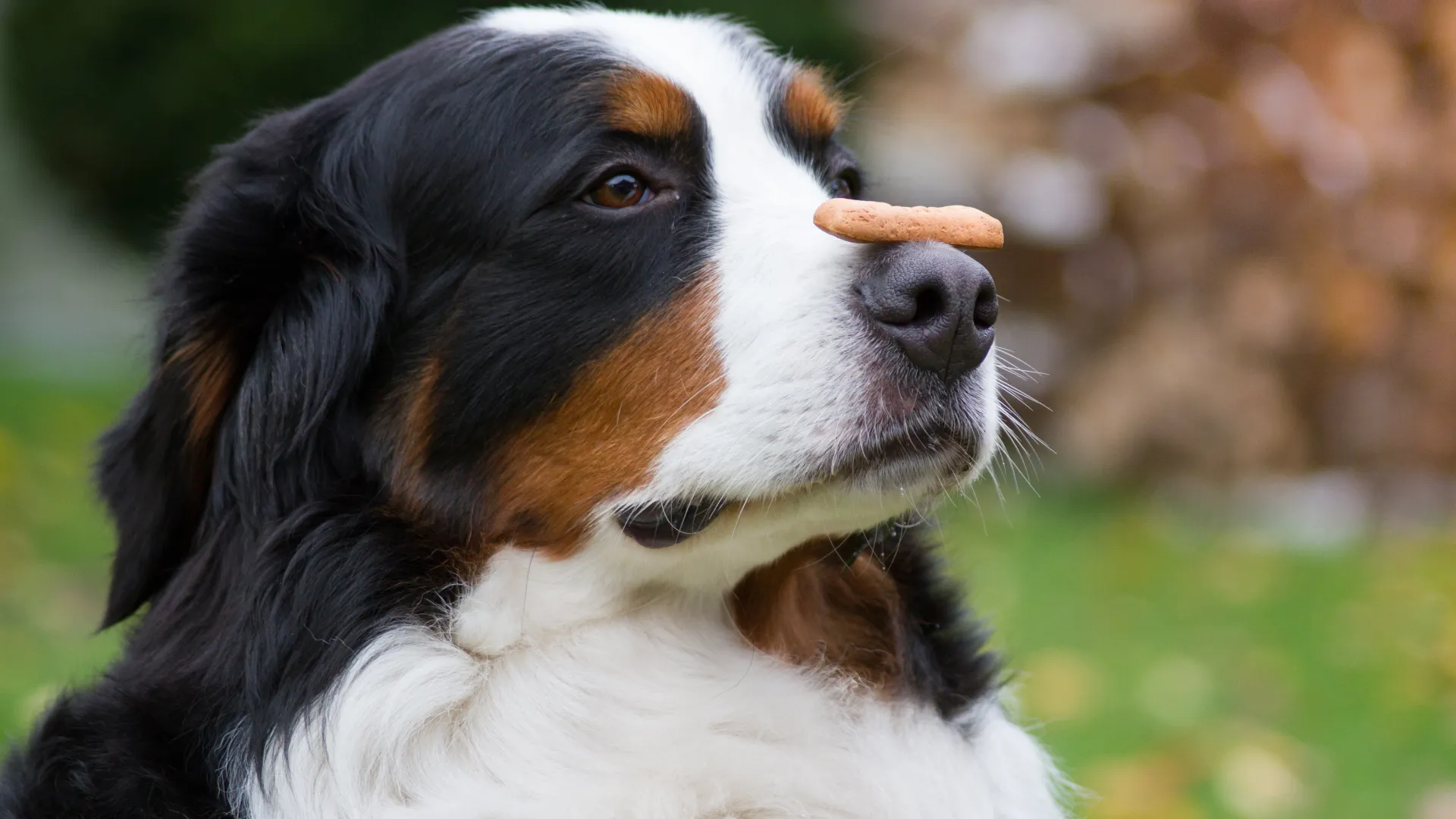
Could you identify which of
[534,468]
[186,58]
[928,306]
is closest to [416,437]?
[534,468]

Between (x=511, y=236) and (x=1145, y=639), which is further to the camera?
(x=1145, y=639)

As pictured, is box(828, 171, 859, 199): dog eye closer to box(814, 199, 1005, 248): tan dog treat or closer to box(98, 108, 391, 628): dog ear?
box(814, 199, 1005, 248): tan dog treat

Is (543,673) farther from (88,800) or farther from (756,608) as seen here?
(88,800)

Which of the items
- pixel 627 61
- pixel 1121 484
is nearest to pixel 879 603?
pixel 627 61

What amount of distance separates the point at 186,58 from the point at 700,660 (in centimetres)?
877

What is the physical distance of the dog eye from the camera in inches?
137

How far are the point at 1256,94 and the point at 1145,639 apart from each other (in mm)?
4766

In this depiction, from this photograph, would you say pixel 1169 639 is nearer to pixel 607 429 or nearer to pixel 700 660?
pixel 700 660

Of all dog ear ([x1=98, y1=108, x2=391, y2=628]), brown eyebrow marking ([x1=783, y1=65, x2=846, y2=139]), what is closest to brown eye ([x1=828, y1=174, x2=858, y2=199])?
brown eyebrow marking ([x1=783, y1=65, x2=846, y2=139])

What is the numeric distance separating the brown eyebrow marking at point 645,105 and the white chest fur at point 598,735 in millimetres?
950

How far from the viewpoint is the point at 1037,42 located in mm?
10805

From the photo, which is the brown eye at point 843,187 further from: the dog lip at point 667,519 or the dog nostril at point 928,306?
the dog lip at point 667,519

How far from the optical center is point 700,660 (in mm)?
3043

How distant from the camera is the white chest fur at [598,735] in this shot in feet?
9.28
